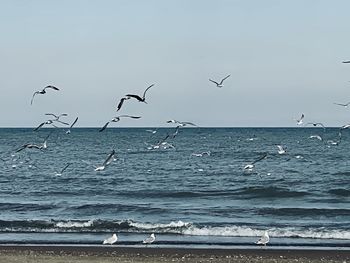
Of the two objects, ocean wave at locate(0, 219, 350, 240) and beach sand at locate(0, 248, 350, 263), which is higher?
beach sand at locate(0, 248, 350, 263)

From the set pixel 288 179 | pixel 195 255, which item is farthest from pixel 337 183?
pixel 195 255

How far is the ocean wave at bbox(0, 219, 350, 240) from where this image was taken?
28062mm

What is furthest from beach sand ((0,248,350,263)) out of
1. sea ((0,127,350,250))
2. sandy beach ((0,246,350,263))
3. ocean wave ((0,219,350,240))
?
ocean wave ((0,219,350,240))

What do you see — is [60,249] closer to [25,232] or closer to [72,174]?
[25,232]

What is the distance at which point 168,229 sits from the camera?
97.3ft

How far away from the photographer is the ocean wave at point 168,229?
1105 inches

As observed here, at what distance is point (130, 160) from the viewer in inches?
3024

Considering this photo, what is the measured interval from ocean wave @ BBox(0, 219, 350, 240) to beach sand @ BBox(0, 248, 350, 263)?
3.92m

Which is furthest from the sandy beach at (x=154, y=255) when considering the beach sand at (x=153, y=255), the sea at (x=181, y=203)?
the sea at (x=181, y=203)

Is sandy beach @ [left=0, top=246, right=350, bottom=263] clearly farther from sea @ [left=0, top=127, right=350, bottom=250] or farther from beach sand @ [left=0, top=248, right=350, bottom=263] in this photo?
sea @ [left=0, top=127, right=350, bottom=250]

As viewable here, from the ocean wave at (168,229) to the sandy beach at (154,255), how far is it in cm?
388

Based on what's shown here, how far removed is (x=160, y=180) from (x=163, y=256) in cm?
3074

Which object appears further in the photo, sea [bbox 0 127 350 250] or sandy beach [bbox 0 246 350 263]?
sea [bbox 0 127 350 250]

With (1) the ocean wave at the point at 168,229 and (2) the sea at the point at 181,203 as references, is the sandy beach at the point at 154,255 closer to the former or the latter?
(2) the sea at the point at 181,203
